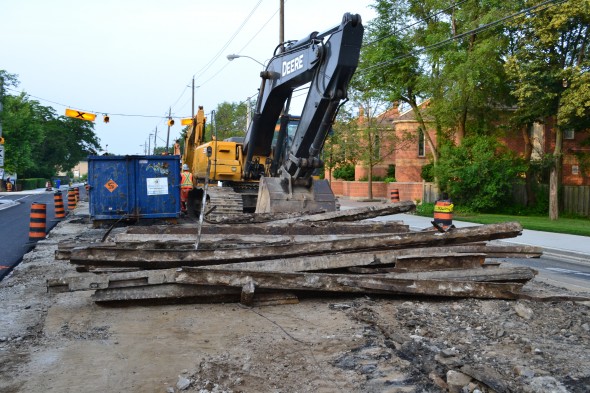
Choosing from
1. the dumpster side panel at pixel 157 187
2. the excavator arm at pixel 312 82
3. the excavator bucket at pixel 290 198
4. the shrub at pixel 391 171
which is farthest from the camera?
the shrub at pixel 391 171

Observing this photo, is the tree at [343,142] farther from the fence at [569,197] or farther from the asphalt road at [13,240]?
the asphalt road at [13,240]

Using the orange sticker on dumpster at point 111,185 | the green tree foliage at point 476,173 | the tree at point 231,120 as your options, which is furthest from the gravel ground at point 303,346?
the tree at point 231,120

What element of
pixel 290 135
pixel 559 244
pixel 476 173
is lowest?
pixel 559 244

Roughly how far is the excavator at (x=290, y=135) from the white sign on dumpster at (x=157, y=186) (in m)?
2.20

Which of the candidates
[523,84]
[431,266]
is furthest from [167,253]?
[523,84]

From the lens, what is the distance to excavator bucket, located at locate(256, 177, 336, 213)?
11.2 m

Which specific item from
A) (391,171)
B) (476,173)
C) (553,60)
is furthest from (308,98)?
(391,171)

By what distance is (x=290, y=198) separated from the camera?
11.4 meters

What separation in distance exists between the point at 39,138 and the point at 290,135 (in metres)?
66.9

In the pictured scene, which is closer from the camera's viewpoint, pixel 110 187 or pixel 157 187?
pixel 110 187

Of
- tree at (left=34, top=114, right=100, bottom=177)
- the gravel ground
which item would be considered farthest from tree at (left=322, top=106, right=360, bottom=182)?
tree at (left=34, top=114, right=100, bottom=177)

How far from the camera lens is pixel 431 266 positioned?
7.23m

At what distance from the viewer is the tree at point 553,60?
80.0 ft

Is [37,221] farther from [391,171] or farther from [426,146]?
[391,171]
